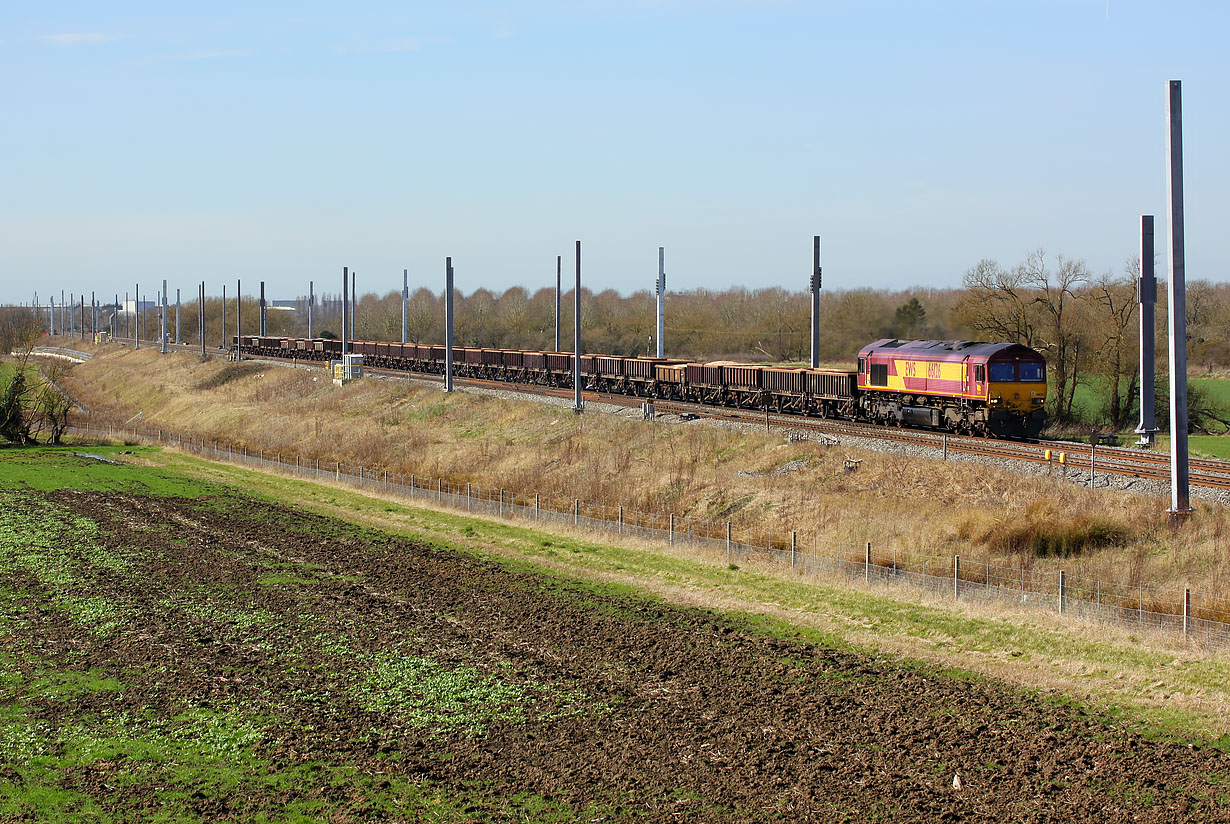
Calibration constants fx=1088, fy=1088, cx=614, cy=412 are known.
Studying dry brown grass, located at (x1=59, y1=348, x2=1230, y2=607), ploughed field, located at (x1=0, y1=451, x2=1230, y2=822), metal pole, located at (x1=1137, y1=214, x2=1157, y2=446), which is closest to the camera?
ploughed field, located at (x1=0, y1=451, x2=1230, y2=822)

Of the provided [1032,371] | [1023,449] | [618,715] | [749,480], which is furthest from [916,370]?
[618,715]

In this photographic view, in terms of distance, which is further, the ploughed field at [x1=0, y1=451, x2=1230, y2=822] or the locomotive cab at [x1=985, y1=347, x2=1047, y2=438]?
the locomotive cab at [x1=985, y1=347, x2=1047, y2=438]

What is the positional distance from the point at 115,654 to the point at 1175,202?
22.7 meters

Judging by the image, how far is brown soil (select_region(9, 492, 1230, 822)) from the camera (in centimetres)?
1341

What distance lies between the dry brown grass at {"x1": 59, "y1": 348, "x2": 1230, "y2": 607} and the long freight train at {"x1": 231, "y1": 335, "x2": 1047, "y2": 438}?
6656 millimetres

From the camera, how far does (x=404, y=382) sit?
70188mm

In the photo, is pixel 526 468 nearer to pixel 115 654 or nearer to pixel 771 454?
pixel 771 454

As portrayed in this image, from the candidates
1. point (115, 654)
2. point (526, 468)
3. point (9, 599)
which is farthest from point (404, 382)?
point (115, 654)

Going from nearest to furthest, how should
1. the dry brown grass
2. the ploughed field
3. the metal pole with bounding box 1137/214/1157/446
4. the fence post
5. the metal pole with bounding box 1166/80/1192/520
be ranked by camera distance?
the ploughed field → the fence post → the metal pole with bounding box 1166/80/1192/520 → the metal pole with bounding box 1137/214/1157/446 → the dry brown grass

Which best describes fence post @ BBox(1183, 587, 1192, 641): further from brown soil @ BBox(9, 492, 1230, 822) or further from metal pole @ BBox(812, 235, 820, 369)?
metal pole @ BBox(812, 235, 820, 369)

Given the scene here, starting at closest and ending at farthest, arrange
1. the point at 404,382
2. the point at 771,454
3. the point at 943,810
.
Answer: the point at 943,810
the point at 771,454
the point at 404,382

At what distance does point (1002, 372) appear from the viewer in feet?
127

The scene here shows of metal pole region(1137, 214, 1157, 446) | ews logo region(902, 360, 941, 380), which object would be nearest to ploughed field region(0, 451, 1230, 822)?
metal pole region(1137, 214, 1157, 446)

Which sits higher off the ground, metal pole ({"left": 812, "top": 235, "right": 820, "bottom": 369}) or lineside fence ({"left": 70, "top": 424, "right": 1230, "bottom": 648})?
metal pole ({"left": 812, "top": 235, "right": 820, "bottom": 369})
